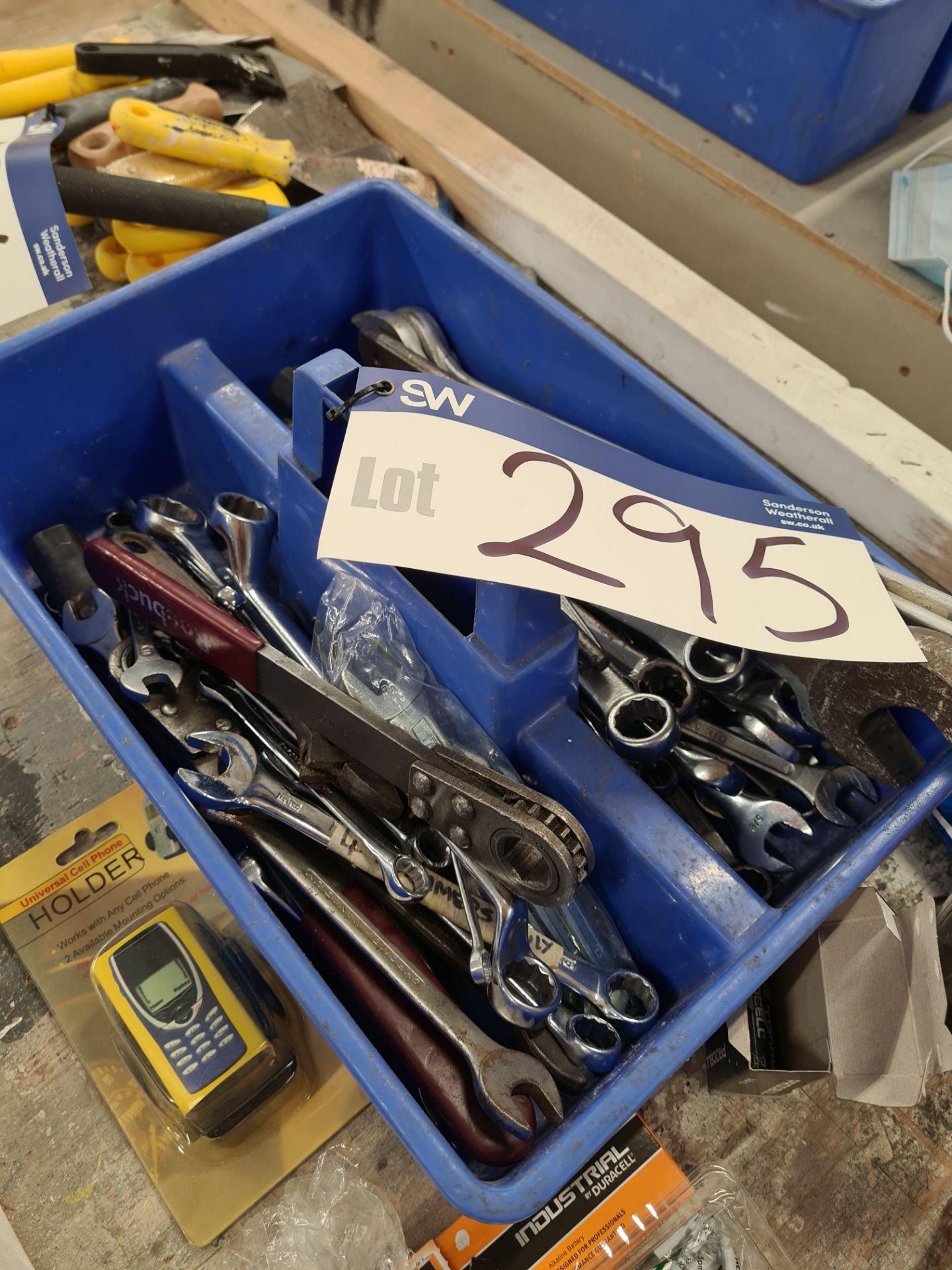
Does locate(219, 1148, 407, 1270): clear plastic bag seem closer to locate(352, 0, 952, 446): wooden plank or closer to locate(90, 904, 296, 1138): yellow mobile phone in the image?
locate(90, 904, 296, 1138): yellow mobile phone

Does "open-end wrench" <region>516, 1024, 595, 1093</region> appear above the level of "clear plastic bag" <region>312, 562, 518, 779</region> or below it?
below

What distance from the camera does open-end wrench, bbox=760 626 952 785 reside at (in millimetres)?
536

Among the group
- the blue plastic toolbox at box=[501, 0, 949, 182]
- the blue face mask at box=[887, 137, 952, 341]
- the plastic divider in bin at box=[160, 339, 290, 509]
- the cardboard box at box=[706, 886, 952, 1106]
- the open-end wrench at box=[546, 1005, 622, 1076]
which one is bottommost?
the cardboard box at box=[706, 886, 952, 1106]

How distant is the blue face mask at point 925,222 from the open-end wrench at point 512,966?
2.53ft

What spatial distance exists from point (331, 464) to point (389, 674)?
0.48ft

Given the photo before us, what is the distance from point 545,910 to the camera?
23.4 inches

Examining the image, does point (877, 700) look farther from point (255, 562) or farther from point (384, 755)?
point (255, 562)

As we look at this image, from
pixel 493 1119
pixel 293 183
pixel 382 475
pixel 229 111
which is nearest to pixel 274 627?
pixel 382 475

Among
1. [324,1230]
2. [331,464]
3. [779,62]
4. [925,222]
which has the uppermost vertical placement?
[779,62]

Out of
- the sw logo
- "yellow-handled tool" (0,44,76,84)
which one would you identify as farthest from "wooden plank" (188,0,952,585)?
the sw logo

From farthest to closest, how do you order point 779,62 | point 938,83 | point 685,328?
point 938,83, point 779,62, point 685,328

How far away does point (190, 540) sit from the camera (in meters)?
0.73

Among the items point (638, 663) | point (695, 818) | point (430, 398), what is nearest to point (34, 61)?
point (430, 398)

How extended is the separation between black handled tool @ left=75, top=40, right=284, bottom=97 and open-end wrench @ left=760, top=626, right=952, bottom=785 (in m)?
0.95
